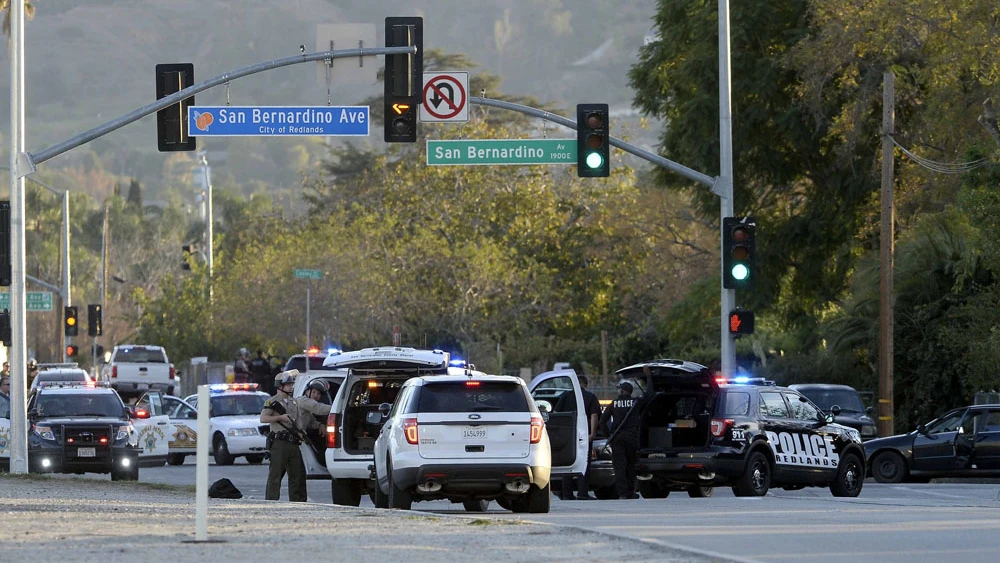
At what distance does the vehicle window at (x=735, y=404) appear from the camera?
23719mm

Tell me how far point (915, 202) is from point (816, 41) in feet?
18.9

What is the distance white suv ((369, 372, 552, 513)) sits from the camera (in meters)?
18.6

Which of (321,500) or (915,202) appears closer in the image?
(321,500)

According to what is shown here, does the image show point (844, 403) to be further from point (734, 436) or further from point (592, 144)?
point (734, 436)

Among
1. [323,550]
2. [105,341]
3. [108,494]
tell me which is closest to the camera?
[323,550]

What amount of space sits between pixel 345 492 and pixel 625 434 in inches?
166

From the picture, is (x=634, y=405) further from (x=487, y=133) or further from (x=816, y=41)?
(x=487, y=133)

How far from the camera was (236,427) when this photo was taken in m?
35.5

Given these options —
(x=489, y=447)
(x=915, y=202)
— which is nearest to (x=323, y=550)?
(x=489, y=447)

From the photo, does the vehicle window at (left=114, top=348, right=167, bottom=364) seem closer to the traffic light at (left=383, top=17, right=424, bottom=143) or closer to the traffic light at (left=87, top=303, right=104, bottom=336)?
the traffic light at (left=87, top=303, right=104, bottom=336)

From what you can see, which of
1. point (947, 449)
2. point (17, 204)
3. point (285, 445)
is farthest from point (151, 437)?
point (947, 449)

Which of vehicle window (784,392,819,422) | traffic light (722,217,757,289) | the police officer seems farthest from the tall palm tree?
vehicle window (784,392,819,422)

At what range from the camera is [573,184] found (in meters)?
67.1

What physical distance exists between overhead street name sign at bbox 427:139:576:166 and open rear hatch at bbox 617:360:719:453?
6.28 m
